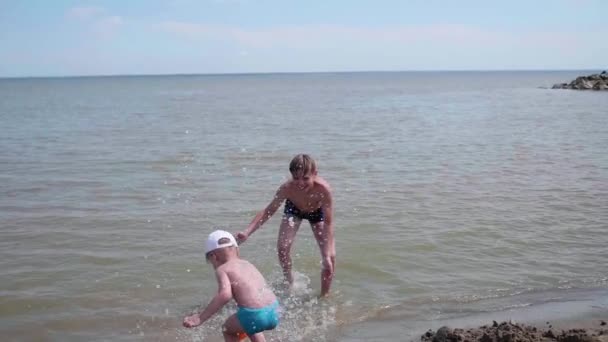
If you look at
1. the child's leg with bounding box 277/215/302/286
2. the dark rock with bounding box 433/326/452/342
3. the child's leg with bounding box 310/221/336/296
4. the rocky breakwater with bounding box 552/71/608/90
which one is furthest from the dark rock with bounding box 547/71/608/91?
the dark rock with bounding box 433/326/452/342

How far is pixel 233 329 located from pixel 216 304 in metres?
0.42

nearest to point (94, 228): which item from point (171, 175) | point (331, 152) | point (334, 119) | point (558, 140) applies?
point (171, 175)

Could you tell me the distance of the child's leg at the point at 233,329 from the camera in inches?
171

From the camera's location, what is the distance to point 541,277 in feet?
23.2

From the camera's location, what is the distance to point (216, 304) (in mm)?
4062

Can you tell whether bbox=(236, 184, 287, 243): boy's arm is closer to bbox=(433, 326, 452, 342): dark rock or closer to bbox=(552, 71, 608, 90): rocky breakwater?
bbox=(433, 326, 452, 342): dark rock

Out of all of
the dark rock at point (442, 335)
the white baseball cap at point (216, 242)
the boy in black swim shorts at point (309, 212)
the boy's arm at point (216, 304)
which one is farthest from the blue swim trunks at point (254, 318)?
the boy in black swim shorts at point (309, 212)

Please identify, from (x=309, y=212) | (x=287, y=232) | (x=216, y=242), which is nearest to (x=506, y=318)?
(x=309, y=212)

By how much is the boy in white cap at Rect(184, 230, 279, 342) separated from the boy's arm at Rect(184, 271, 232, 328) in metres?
0.02

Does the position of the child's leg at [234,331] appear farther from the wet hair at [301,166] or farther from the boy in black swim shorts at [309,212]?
the wet hair at [301,166]

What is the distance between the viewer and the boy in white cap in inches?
169

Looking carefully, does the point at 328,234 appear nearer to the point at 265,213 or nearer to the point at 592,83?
the point at 265,213

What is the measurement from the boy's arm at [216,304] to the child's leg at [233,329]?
0.30 metres

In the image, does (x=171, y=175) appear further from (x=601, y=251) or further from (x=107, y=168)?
(x=601, y=251)
